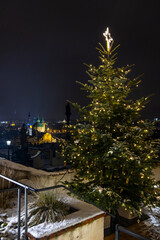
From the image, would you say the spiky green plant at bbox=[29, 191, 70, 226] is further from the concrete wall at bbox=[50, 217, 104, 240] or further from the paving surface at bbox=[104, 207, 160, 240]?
the paving surface at bbox=[104, 207, 160, 240]

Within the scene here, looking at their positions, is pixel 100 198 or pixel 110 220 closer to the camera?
pixel 100 198

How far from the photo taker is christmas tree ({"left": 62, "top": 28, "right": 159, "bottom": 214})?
185 inches

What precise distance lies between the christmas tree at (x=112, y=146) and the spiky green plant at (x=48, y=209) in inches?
63.6

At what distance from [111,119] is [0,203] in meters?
3.41

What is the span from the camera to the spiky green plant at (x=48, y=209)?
288cm

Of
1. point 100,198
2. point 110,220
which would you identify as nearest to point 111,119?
point 100,198

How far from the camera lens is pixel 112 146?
4914mm

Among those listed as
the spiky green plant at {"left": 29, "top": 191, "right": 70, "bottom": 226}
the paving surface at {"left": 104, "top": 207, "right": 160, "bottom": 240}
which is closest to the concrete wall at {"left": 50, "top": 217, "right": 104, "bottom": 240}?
the spiky green plant at {"left": 29, "top": 191, "right": 70, "bottom": 226}

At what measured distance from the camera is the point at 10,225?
3.16 m

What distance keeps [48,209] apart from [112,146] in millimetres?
2421

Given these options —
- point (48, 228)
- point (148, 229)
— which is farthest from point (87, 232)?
point (148, 229)

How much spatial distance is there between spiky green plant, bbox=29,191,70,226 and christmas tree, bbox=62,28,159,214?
162 centimetres

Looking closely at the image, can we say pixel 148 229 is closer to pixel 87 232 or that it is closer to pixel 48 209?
pixel 87 232

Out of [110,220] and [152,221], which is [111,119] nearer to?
[110,220]
